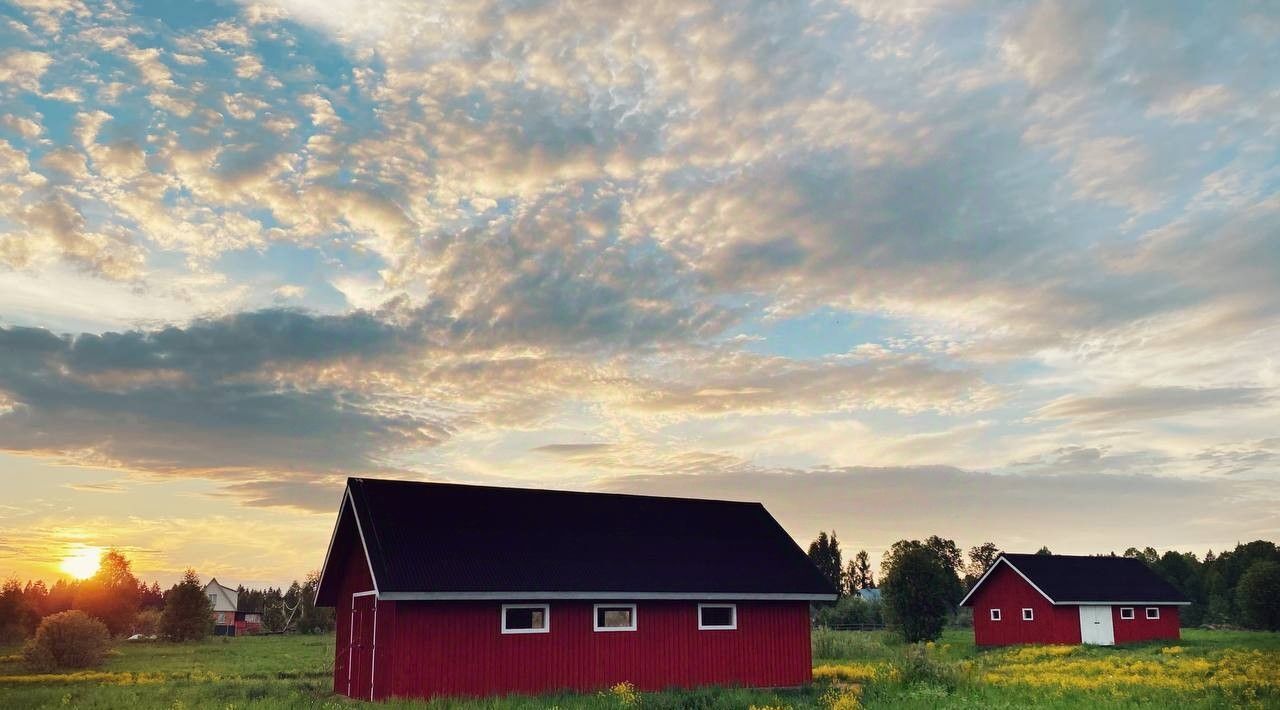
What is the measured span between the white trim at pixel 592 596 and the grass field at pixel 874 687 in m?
2.61

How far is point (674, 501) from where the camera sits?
33.3m

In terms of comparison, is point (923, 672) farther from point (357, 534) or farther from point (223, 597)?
point (223, 597)

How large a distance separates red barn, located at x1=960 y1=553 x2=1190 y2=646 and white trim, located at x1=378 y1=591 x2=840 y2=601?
28.8 m

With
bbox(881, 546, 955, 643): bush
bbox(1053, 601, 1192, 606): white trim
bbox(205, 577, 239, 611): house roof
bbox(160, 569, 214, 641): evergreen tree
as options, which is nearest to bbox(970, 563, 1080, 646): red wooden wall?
bbox(1053, 601, 1192, 606): white trim

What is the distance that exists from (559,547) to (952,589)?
71.1 m

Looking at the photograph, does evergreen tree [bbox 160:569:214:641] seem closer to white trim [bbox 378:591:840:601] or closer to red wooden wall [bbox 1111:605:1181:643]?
white trim [bbox 378:591:840:601]

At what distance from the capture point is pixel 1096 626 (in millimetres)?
51375

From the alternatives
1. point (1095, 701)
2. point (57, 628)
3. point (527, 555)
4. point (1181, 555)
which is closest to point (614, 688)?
point (527, 555)

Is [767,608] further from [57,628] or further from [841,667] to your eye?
[57,628]

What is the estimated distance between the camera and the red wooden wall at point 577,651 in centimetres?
2394

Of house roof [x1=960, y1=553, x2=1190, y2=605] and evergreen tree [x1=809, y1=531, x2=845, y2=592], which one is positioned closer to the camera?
house roof [x1=960, y1=553, x2=1190, y2=605]

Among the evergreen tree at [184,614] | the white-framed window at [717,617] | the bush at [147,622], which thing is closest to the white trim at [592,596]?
the white-framed window at [717,617]

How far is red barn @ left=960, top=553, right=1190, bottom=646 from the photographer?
2013 inches

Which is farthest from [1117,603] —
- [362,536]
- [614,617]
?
[362,536]
